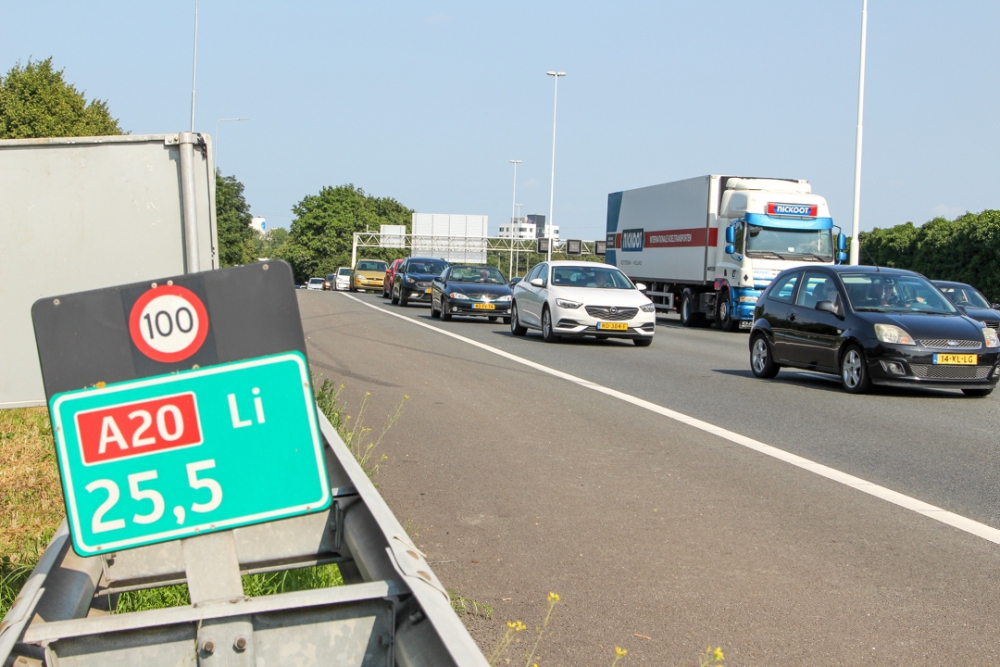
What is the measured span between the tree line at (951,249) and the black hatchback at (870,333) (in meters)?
25.2

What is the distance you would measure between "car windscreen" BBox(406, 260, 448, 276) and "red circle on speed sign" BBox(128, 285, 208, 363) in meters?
36.8

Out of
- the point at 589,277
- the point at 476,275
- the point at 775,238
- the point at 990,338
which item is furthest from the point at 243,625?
the point at 476,275

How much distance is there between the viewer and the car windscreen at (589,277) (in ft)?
72.4

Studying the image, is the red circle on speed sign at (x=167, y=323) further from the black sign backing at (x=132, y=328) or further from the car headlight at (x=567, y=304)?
the car headlight at (x=567, y=304)

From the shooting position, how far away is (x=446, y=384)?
14055 mm

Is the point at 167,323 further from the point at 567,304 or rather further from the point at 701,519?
the point at 567,304

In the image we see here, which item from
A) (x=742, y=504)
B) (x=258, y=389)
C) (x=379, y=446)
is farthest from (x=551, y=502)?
(x=258, y=389)

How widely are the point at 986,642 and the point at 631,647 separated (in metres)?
1.42

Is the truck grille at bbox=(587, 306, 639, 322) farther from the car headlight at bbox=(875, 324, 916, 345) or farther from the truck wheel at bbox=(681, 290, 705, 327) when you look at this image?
the truck wheel at bbox=(681, 290, 705, 327)

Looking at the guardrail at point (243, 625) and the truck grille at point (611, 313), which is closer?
the guardrail at point (243, 625)

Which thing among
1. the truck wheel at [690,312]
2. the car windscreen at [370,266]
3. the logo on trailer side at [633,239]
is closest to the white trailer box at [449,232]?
the car windscreen at [370,266]

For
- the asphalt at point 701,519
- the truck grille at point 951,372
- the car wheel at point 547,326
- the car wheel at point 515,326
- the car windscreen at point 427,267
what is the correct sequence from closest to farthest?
the asphalt at point 701,519, the truck grille at point 951,372, the car wheel at point 547,326, the car wheel at point 515,326, the car windscreen at point 427,267

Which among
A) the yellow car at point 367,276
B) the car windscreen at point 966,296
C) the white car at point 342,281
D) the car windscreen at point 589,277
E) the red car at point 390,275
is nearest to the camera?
the car windscreen at point 589,277

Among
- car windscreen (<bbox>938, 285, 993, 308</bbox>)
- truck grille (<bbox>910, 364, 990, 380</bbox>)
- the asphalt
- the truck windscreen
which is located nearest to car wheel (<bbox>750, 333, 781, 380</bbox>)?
the asphalt
